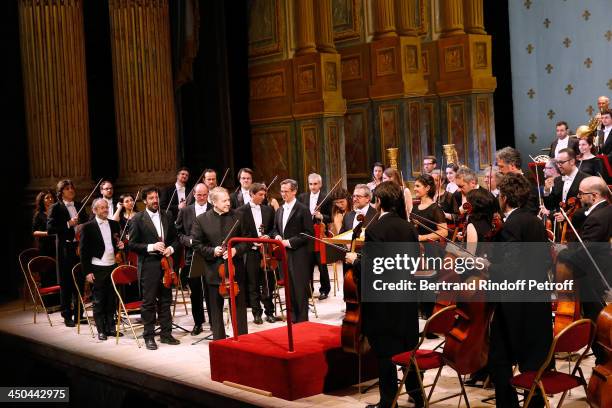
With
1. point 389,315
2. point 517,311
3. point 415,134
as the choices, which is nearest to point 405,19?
point 415,134

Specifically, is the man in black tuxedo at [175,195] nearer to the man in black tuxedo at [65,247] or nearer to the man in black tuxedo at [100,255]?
the man in black tuxedo at [65,247]

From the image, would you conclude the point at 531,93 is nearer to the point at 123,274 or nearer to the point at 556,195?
the point at 556,195

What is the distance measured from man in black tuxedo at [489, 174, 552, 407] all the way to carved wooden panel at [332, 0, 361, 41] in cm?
886

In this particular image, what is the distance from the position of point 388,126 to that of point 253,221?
17.0 ft

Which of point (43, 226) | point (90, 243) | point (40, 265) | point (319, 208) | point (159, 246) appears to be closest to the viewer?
point (159, 246)

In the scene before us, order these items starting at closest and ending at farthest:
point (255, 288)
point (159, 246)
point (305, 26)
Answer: point (159, 246) < point (255, 288) < point (305, 26)

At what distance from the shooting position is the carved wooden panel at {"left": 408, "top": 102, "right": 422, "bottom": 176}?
12.6 meters

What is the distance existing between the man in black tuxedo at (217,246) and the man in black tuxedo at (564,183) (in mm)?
2628

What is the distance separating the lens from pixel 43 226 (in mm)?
9461

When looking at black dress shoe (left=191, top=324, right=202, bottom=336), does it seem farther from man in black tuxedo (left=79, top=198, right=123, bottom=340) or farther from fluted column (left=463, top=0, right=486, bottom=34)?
fluted column (left=463, top=0, right=486, bottom=34)

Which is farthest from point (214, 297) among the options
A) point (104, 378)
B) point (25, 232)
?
point (25, 232)

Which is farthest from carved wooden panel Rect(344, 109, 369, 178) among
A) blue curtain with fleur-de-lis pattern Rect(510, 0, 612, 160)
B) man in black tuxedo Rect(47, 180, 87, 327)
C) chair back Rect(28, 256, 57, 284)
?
chair back Rect(28, 256, 57, 284)

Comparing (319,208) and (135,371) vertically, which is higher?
(319,208)

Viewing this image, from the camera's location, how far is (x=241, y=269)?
7.21 metres
